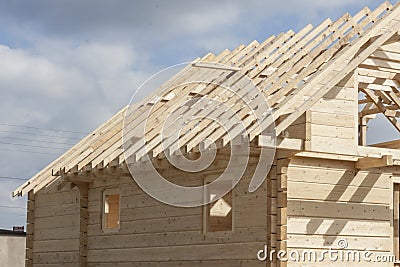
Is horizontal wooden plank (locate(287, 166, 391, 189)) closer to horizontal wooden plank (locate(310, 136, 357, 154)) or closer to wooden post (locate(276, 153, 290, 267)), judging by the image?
wooden post (locate(276, 153, 290, 267))

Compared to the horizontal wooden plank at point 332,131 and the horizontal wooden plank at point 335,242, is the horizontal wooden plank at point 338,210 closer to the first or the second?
the horizontal wooden plank at point 335,242

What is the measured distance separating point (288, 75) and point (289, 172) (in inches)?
75.6

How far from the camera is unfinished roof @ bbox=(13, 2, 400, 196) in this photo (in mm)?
16438

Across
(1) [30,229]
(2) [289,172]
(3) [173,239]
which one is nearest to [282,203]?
(2) [289,172]

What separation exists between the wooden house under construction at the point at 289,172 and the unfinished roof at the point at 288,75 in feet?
0.09

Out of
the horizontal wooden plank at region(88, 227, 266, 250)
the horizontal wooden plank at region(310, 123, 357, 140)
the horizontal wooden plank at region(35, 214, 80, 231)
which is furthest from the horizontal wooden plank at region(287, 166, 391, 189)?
the horizontal wooden plank at region(35, 214, 80, 231)

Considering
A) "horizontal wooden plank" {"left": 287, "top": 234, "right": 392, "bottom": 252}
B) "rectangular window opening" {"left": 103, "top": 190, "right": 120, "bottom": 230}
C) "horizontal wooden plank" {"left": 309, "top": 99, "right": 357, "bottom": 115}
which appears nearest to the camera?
"horizontal wooden plank" {"left": 287, "top": 234, "right": 392, "bottom": 252}

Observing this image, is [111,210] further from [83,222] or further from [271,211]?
[271,211]

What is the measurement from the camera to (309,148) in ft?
51.7

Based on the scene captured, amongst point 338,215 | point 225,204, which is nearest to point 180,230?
point 225,204

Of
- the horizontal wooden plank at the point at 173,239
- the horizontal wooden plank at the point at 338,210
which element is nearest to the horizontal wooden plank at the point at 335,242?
the horizontal wooden plank at the point at 338,210

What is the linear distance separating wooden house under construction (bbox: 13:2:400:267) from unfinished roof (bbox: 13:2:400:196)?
Result: 1.1 inches

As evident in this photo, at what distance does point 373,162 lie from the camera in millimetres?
16469

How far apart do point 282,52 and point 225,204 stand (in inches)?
135
